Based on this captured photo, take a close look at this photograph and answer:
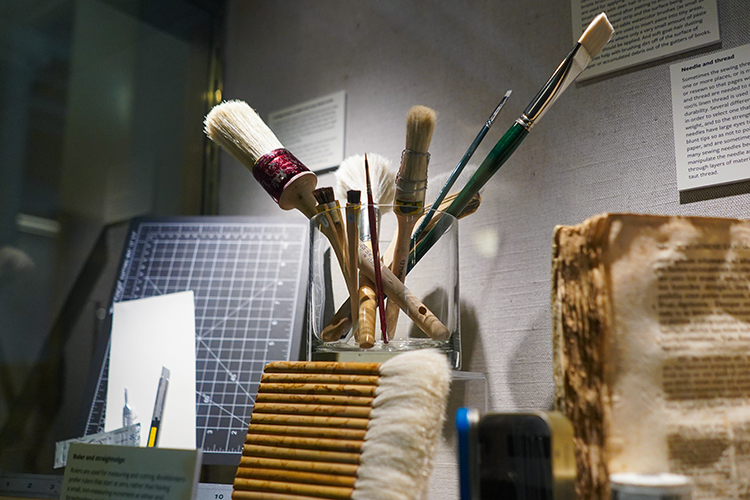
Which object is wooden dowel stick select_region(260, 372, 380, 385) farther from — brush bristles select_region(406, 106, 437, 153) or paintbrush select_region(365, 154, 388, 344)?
brush bristles select_region(406, 106, 437, 153)

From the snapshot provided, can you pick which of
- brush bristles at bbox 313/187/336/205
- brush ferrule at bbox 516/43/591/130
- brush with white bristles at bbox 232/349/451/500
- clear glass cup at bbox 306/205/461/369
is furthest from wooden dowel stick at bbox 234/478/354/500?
brush ferrule at bbox 516/43/591/130

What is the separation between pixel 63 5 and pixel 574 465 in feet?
3.34

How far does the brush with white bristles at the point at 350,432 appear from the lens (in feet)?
1.44

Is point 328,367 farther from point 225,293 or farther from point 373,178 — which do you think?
point 225,293

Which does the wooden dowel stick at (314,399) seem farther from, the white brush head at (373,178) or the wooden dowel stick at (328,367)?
the white brush head at (373,178)

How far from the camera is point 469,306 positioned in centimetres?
76

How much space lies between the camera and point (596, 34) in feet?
1.90

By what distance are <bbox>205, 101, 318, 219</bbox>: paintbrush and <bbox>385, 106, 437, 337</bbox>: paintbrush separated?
104 millimetres

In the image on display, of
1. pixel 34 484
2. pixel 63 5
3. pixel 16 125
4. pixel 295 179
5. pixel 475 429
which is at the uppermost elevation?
pixel 63 5

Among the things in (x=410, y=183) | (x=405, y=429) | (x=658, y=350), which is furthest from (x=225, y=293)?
(x=658, y=350)

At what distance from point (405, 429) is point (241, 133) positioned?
39 cm

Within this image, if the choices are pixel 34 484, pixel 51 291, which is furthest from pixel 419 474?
pixel 51 291

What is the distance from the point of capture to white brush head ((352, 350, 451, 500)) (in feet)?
1.41

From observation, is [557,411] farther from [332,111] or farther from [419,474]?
[332,111]
